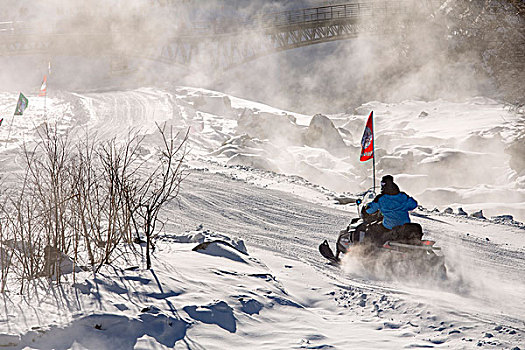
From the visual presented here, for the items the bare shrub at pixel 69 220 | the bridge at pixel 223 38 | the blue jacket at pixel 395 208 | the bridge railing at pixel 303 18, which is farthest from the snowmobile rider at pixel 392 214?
the bridge at pixel 223 38

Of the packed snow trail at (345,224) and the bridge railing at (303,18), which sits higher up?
the bridge railing at (303,18)

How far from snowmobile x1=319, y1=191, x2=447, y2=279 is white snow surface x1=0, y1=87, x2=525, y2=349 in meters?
0.16

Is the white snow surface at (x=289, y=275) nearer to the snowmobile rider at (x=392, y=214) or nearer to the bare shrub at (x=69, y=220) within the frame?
the bare shrub at (x=69, y=220)

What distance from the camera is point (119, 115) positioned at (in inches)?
1072

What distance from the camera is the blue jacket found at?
21.2ft

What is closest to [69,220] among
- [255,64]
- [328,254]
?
[328,254]

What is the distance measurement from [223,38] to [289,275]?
3824 centimetres

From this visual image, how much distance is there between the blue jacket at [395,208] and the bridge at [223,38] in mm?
36146

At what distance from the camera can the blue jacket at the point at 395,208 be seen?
21.2ft

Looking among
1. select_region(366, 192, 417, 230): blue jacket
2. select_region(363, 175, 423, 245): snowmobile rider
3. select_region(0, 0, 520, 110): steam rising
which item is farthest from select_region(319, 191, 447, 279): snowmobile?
select_region(0, 0, 520, 110): steam rising

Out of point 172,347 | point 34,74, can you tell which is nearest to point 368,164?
point 172,347

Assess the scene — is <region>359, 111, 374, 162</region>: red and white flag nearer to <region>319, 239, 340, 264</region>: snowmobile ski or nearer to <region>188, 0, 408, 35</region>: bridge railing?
<region>319, 239, 340, 264</region>: snowmobile ski

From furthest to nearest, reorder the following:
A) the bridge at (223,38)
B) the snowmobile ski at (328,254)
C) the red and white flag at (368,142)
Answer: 1. the bridge at (223,38)
2. the red and white flag at (368,142)
3. the snowmobile ski at (328,254)

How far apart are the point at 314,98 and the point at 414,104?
1252 cm
